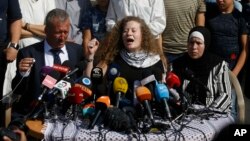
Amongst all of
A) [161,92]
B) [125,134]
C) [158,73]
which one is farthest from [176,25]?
[125,134]

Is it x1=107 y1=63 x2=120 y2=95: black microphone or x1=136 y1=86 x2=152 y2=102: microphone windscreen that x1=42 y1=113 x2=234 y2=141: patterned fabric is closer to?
x1=136 y1=86 x2=152 y2=102: microphone windscreen

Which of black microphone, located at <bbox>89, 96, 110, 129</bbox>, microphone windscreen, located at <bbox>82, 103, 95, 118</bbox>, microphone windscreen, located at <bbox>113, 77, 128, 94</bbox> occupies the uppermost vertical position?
microphone windscreen, located at <bbox>113, 77, 128, 94</bbox>

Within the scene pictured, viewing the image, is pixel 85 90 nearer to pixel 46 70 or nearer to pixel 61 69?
pixel 61 69

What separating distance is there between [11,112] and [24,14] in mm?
1496

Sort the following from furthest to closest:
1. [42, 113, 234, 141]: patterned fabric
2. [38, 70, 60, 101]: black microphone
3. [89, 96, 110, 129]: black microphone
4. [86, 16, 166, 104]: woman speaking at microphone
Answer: [86, 16, 166, 104]: woman speaking at microphone < [38, 70, 60, 101]: black microphone < [89, 96, 110, 129]: black microphone < [42, 113, 234, 141]: patterned fabric

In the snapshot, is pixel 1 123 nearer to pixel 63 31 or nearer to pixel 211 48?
pixel 63 31

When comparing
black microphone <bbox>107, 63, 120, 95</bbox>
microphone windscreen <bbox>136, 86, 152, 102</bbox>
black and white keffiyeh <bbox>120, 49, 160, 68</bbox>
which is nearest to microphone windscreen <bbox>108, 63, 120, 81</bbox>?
black microphone <bbox>107, 63, 120, 95</bbox>

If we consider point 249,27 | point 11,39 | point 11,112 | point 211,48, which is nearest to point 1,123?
point 11,112

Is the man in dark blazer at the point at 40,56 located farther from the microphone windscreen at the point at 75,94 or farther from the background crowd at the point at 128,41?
the microphone windscreen at the point at 75,94

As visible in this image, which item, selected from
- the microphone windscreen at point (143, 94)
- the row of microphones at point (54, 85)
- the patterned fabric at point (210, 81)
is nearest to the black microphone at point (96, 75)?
the row of microphones at point (54, 85)

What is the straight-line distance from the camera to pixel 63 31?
17.1 feet

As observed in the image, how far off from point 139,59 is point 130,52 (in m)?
0.10

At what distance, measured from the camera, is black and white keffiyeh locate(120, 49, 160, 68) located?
17.1 ft

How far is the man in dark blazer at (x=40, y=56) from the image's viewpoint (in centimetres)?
505
